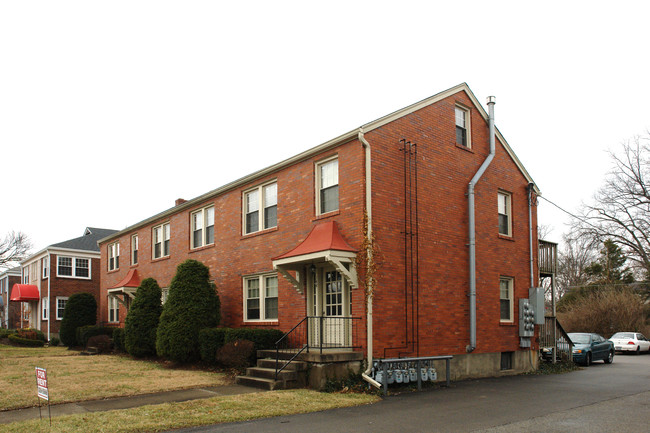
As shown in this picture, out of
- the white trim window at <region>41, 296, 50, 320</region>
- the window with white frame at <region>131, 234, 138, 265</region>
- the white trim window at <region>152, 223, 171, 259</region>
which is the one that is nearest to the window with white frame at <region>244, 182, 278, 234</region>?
the white trim window at <region>152, 223, 171, 259</region>

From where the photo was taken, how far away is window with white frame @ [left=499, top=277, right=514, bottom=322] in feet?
60.0

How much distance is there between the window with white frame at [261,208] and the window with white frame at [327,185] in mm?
2441

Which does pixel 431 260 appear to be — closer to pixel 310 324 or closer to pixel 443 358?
pixel 443 358

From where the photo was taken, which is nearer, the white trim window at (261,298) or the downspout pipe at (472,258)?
the downspout pipe at (472,258)

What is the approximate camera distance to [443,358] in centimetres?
1389

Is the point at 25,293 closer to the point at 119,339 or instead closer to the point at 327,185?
the point at 119,339

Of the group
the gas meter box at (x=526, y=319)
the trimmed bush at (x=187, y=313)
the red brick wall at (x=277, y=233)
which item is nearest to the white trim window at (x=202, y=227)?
the red brick wall at (x=277, y=233)

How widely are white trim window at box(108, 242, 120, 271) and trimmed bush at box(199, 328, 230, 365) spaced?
15.1m

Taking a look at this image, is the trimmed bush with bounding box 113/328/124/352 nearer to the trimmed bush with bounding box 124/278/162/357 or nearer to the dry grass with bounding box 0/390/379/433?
the trimmed bush with bounding box 124/278/162/357

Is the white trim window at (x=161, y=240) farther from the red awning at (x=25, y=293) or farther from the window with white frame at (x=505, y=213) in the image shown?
the red awning at (x=25, y=293)

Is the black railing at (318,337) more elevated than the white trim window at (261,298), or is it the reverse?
the white trim window at (261,298)

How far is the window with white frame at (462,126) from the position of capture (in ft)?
57.7

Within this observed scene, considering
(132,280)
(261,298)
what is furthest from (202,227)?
(132,280)

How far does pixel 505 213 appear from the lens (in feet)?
62.4
